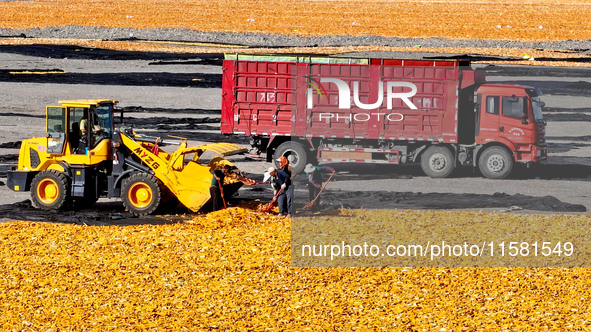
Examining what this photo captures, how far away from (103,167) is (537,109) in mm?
10861

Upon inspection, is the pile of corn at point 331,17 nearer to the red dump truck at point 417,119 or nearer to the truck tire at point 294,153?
the truck tire at point 294,153

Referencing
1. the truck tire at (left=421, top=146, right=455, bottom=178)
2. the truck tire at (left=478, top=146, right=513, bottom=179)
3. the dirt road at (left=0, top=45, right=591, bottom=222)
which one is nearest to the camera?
the dirt road at (left=0, top=45, right=591, bottom=222)

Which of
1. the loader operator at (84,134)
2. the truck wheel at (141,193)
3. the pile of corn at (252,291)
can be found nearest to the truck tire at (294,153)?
the truck wheel at (141,193)

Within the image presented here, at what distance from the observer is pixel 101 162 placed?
809 inches

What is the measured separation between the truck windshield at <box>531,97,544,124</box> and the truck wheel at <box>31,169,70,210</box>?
1160 centimetres

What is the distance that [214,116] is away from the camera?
33.4m

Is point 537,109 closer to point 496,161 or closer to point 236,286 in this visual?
point 496,161

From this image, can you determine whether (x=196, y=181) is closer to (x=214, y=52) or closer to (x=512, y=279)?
(x=512, y=279)

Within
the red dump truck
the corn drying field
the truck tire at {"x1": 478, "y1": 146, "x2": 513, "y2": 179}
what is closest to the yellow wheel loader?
the corn drying field

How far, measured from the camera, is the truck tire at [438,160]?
2189cm

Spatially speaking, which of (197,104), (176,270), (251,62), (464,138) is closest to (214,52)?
(197,104)

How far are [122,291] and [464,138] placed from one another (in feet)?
41.3

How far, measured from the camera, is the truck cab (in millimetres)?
21266

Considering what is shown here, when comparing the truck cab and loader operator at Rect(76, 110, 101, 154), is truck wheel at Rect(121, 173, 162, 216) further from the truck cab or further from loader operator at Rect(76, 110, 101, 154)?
the truck cab
